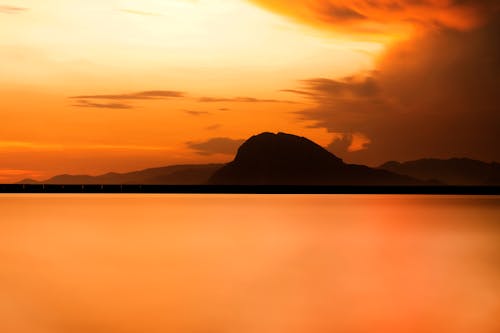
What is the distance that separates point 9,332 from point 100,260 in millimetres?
10194

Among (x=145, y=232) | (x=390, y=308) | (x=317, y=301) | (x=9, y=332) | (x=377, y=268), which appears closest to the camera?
(x=9, y=332)

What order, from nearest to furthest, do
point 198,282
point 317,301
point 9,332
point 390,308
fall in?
point 9,332 → point 390,308 → point 317,301 → point 198,282

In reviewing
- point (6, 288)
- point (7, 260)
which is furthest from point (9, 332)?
point (7, 260)

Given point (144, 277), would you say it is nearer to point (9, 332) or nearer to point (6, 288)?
point (6, 288)

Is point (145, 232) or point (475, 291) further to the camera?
point (145, 232)

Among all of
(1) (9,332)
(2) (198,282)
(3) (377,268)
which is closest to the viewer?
(1) (9,332)

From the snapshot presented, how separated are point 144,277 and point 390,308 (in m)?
6.37

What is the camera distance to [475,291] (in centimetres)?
1644

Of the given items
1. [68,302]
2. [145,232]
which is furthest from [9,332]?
[145,232]

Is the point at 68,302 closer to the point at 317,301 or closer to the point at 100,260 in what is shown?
the point at 317,301

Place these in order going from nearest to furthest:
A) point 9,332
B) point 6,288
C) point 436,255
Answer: point 9,332
point 6,288
point 436,255

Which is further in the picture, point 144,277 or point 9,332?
point 144,277

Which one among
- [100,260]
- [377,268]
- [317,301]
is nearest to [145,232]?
[100,260]

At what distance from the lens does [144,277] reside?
18.3 metres
